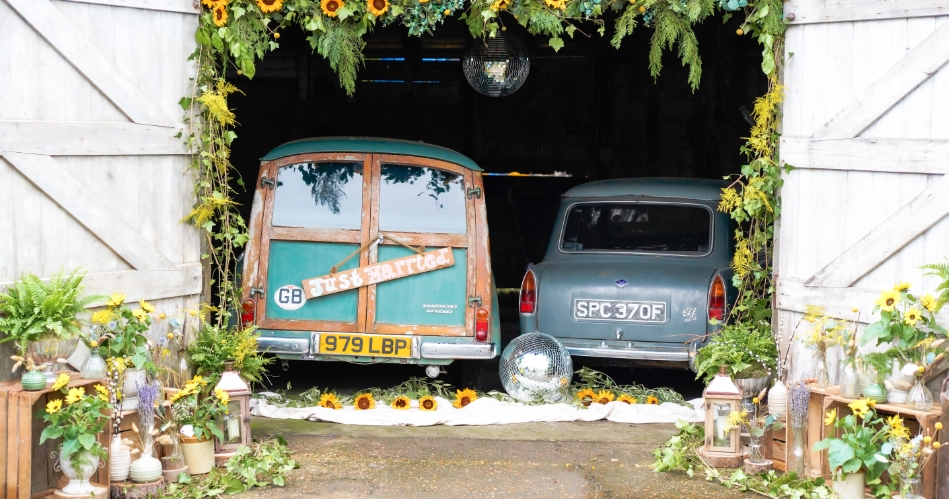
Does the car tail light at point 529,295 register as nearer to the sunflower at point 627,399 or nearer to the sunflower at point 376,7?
the sunflower at point 627,399

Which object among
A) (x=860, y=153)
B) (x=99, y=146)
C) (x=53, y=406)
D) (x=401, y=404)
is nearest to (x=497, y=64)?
(x=401, y=404)

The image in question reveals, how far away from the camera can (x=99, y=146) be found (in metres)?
5.75

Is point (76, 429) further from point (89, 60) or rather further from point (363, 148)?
point (363, 148)

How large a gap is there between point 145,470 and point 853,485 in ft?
11.7

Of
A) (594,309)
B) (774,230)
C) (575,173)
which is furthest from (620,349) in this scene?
(575,173)

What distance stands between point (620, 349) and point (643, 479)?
6.12 feet

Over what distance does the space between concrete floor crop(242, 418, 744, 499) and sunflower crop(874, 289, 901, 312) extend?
1263 mm

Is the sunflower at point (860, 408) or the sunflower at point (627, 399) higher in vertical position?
the sunflower at point (860, 408)

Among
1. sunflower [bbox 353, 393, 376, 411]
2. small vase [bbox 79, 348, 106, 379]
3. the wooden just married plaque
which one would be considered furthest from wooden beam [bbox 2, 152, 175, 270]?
sunflower [bbox 353, 393, 376, 411]

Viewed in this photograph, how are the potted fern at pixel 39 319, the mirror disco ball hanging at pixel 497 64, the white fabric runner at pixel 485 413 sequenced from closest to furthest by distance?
the potted fern at pixel 39 319 → the white fabric runner at pixel 485 413 → the mirror disco ball hanging at pixel 497 64

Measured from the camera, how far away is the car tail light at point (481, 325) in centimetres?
726

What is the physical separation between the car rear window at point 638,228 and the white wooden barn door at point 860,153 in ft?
6.03

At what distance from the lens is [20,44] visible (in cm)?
538

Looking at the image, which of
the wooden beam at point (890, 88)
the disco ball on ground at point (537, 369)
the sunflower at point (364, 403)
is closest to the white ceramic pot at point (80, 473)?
the sunflower at point (364, 403)
